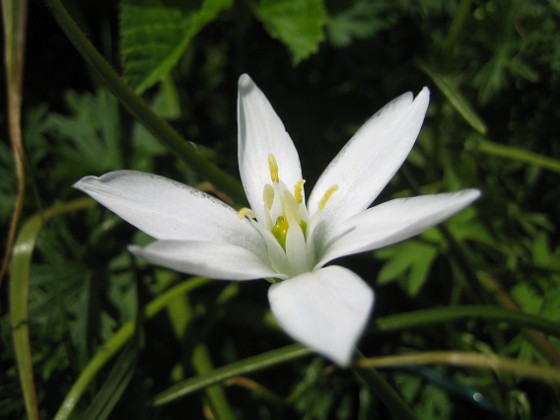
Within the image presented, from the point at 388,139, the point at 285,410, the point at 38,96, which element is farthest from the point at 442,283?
the point at 38,96

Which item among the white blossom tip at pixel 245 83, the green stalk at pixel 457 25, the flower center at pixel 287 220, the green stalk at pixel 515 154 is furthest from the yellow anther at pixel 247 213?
the green stalk at pixel 515 154

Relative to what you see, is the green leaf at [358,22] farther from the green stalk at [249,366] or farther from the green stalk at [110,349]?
the green stalk at [249,366]

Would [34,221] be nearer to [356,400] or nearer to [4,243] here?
[4,243]

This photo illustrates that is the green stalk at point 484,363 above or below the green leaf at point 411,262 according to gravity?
above

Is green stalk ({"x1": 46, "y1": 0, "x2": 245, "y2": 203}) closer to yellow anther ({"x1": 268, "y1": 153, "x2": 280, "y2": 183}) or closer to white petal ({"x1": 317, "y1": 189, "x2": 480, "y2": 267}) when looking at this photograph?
yellow anther ({"x1": 268, "y1": 153, "x2": 280, "y2": 183})

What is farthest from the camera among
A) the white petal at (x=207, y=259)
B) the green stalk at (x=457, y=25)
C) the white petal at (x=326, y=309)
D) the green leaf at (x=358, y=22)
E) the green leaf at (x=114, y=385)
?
the green leaf at (x=358, y=22)

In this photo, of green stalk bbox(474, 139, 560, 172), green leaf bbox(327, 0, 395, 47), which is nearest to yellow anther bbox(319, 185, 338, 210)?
green stalk bbox(474, 139, 560, 172)
